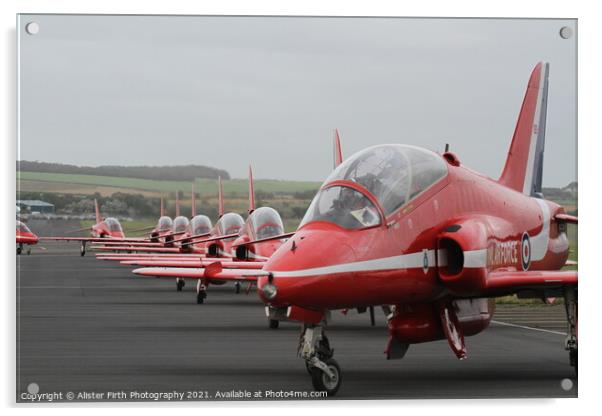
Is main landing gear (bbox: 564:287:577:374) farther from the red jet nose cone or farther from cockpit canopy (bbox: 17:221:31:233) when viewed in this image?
cockpit canopy (bbox: 17:221:31:233)

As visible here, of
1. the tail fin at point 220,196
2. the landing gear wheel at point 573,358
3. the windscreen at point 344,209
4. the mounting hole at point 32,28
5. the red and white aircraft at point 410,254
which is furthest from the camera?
the tail fin at point 220,196

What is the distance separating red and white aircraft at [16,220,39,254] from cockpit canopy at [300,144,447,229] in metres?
2.97

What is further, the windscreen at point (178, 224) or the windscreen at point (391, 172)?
the windscreen at point (178, 224)

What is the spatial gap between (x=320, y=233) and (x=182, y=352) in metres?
5.46

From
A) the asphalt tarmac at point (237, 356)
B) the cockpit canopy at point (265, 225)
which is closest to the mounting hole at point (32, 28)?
the asphalt tarmac at point (237, 356)

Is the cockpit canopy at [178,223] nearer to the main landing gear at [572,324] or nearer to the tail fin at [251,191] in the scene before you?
the tail fin at [251,191]

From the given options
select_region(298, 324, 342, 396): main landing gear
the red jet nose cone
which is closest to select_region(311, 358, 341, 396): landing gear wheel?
select_region(298, 324, 342, 396): main landing gear

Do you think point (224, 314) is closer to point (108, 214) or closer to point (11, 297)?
point (108, 214)

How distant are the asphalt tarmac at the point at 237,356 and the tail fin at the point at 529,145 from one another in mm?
2372

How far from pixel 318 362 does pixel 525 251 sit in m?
3.29

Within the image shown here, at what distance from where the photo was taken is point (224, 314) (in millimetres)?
25797

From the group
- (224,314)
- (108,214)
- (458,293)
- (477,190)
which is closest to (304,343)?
(458,293)

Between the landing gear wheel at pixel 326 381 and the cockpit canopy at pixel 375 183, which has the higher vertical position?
the cockpit canopy at pixel 375 183

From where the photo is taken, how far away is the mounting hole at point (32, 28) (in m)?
13.0
